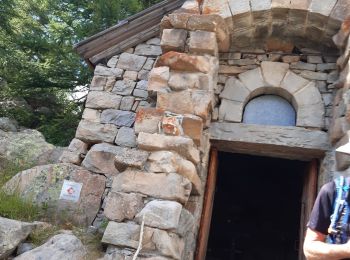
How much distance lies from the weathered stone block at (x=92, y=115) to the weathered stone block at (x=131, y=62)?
2.30 ft

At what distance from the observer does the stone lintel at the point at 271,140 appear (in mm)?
4066

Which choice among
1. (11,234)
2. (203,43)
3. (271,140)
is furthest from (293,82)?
(11,234)

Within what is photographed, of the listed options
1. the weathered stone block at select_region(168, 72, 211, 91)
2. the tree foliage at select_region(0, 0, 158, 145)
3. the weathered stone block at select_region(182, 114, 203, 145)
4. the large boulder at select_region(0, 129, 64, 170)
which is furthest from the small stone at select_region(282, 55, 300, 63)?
the tree foliage at select_region(0, 0, 158, 145)

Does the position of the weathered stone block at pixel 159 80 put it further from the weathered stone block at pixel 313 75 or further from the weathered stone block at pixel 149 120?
the weathered stone block at pixel 313 75

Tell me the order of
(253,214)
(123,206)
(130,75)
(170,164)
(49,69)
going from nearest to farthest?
(123,206), (170,164), (130,75), (49,69), (253,214)

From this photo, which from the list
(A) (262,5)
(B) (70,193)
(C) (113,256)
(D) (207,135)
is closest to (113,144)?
(B) (70,193)

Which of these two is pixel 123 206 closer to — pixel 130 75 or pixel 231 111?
pixel 231 111

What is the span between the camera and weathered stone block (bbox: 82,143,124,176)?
444 cm

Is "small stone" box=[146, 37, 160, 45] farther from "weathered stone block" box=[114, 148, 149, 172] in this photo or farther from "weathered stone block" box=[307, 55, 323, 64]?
"weathered stone block" box=[114, 148, 149, 172]

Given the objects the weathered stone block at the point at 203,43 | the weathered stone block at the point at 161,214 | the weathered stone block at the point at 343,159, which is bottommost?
the weathered stone block at the point at 161,214

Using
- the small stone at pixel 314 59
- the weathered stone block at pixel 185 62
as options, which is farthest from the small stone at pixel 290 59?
the weathered stone block at pixel 185 62

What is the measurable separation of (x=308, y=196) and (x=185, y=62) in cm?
203

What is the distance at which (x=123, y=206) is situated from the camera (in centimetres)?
324

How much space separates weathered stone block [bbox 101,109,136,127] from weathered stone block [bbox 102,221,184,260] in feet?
5.65
